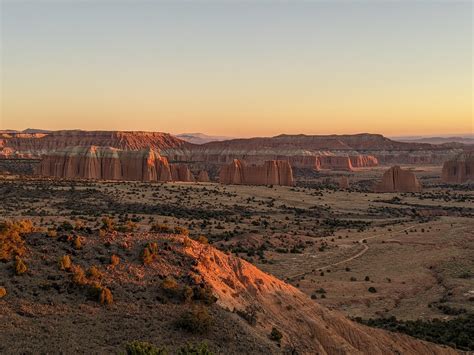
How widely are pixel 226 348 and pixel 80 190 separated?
73063 mm

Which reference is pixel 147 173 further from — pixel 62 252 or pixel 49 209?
pixel 62 252

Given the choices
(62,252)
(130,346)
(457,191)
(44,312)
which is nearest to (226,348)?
(130,346)

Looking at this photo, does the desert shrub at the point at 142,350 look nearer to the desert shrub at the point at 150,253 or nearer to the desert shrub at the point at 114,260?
the desert shrub at the point at 114,260

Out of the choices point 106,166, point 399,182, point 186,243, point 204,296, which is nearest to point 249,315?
point 204,296

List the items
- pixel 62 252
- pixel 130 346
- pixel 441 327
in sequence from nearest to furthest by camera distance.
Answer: pixel 130 346 < pixel 62 252 < pixel 441 327

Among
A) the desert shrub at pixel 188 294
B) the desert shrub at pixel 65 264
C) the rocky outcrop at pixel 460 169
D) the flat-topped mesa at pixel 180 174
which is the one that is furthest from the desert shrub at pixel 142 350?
the rocky outcrop at pixel 460 169

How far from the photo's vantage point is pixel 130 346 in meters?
13.4

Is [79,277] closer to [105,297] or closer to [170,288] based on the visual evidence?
[105,297]

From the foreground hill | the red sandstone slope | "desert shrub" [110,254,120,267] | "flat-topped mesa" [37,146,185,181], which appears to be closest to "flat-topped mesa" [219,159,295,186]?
"flat-topped mesa" [37,146,185,181]

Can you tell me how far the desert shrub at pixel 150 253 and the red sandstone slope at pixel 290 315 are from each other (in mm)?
1481

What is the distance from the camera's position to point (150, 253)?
66.9 feet

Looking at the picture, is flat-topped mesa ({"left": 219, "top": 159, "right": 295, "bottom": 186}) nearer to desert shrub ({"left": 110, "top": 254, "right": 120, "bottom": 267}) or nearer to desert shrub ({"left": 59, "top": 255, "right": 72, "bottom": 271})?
desert shrub ({"left": 110, "top": 254, "right": 120, "bottom": 267})

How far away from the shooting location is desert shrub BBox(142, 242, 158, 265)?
19922mm

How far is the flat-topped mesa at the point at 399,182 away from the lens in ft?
388
